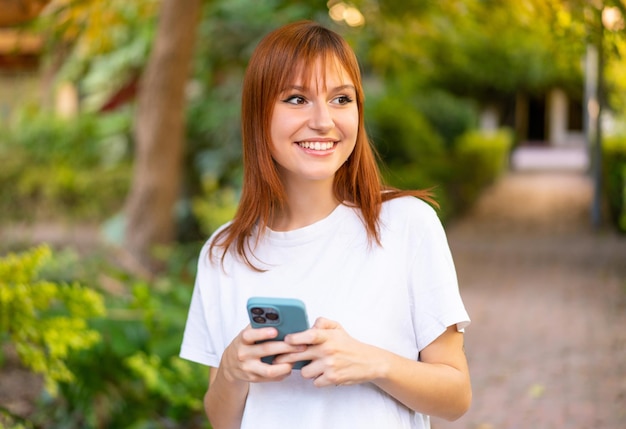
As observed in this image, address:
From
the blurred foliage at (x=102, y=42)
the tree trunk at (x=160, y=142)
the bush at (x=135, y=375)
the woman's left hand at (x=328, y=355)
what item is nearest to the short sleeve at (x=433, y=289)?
the woman's left hand at (x=328, y=355)

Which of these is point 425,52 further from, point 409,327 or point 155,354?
point 409,327

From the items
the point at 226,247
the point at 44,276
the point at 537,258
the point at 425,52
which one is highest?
the point at 425,52

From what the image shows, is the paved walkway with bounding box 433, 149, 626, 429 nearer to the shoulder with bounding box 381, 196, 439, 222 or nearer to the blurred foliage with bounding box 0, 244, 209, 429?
the blurred foliage with bounding box 0, 244, 209, 429

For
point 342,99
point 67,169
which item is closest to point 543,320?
point 342,99

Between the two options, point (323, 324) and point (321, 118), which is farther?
point (321, 118)

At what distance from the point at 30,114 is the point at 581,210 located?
1103cm

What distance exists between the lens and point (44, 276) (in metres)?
7.15

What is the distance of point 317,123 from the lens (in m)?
1.82

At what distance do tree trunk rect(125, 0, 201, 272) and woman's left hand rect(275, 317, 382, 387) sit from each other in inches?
277

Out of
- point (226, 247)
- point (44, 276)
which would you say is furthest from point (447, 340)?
point (44, 276)

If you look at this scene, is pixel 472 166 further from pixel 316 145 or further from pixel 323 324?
Result: pixel 323 324

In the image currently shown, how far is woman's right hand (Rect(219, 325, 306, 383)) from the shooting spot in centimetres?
161

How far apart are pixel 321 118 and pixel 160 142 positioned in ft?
23.3

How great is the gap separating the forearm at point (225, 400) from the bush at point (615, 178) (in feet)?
42.2
